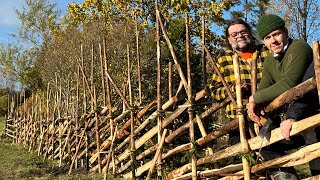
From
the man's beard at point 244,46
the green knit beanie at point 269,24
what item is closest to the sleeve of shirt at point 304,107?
the green knit beanie at point 269,24

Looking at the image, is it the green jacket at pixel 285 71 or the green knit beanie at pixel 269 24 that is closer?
the green jacket at pixel 285 71

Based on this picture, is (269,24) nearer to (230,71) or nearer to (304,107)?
(304,107)

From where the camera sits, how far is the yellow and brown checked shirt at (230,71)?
12.5ft

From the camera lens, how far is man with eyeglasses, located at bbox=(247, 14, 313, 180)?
9.22 feet

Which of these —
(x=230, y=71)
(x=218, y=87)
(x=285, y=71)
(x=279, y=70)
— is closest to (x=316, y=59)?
(x=285, y=71)

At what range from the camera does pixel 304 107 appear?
2.90 m

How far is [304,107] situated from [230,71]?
115cm

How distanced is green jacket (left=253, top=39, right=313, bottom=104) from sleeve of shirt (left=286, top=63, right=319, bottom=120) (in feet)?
0.17

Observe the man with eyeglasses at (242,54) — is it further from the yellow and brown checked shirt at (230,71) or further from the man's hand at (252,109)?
the man's hand at (252,109)

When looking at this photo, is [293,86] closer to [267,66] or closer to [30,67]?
[267,66]

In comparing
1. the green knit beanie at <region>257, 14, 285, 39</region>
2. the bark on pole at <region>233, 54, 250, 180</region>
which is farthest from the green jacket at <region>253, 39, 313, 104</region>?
the bark on pole at <region>233, 54, 250, 180</region>

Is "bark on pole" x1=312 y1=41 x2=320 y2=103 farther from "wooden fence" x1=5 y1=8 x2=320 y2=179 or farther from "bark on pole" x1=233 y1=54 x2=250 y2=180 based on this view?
"bark on pole" x1=233 y1=54 x2=250 y2=180

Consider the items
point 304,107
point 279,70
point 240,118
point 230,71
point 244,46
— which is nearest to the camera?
point 304,107

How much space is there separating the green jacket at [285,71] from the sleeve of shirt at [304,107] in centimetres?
5
